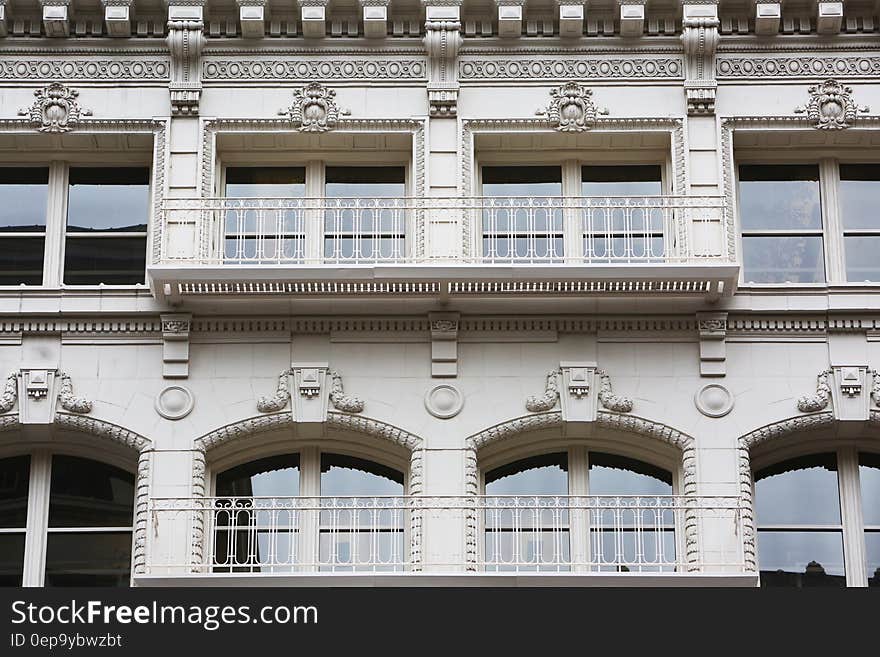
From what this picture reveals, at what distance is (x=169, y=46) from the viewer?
19.9 meters

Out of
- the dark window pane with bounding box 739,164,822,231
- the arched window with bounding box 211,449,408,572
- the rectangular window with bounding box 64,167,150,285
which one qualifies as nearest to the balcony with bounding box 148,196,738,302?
the rectangular window with bounding box 64,167,150,285

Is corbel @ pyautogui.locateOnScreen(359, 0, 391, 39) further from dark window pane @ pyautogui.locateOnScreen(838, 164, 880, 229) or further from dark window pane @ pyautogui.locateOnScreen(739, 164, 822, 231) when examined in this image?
dark window pane @ pyautogui.locateOnScreen(838, 164, 880, 229)

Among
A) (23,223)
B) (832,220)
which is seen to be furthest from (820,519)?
(23,223)

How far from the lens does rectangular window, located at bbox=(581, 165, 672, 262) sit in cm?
1923

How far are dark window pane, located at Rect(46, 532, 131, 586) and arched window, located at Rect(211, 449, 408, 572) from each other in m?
1.05

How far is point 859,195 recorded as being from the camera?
65.6 ft

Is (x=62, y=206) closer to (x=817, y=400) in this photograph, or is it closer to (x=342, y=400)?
(x=342, y=400)

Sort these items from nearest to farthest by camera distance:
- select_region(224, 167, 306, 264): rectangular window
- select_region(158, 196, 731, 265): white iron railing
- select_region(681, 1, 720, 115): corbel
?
select_region(158, 196, 731, 265): white iron railing
select_region(224, 167, 306, 264): rectangular window
select_region(681, 1, 720, 115): corbel

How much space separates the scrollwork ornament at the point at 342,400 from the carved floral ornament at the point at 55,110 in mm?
4322

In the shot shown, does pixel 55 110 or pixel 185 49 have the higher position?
pixel 185 49

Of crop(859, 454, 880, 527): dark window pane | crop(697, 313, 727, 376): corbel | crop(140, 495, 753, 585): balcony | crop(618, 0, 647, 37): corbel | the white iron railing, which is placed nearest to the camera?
crop(140, 495, 753, 585): balcony

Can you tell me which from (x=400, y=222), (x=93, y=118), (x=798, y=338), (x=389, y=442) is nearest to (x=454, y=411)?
(x=389, y=442)

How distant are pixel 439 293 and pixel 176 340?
2865 millimetres

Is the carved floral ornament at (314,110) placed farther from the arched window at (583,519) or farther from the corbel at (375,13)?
the arched window at (583,519)
